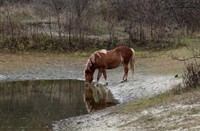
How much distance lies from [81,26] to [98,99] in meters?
16.9

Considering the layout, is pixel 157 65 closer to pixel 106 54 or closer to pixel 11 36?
pixel 106 54

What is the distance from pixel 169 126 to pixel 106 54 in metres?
10.4

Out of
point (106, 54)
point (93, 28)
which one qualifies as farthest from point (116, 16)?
point (106, 54)

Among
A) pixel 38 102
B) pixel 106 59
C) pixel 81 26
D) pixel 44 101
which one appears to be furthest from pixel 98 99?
pixel 81 26

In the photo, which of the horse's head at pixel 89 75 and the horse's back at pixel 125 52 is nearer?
the horse's head at pixel 89 75

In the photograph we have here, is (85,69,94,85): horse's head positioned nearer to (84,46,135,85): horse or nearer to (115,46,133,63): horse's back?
(84,46,135,85): horse

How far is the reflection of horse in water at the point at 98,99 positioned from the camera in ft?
59.0

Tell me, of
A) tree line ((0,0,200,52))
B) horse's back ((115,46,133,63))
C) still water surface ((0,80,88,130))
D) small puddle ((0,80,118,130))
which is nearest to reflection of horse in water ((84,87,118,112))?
small puddle ((0,80,118,130))

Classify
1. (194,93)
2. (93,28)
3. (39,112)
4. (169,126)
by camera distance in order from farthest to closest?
(93,28) < (39,112) < (194,93) < (169,126)

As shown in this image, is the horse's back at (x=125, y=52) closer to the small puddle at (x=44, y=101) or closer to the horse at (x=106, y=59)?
the horse at (x=106, y=59)

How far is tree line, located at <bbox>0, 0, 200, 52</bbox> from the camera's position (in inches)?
1358

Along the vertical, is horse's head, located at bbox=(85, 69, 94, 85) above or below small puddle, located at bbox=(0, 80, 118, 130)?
above

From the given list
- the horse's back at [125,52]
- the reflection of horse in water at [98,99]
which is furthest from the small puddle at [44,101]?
the horse's back at [125,52]

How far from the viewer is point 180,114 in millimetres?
12742
